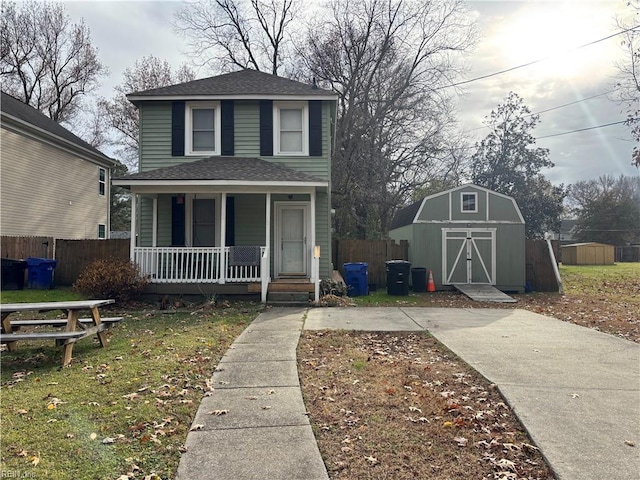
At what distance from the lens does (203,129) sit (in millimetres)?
13961

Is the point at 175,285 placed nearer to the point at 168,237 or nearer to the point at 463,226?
the point at 168,237

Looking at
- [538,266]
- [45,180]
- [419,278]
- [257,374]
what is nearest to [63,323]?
[257,374]

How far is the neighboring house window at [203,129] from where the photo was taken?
13812mm

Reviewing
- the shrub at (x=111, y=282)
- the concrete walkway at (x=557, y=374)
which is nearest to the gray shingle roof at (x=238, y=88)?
the shrub at (x=111, y=282)

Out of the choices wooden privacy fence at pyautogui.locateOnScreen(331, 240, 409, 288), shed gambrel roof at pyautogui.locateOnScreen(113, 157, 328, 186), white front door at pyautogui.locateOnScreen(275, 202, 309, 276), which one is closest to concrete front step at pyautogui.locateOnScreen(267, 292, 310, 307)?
white front door at pyautogui.locateOnScreen(275, 202, 309, 276)

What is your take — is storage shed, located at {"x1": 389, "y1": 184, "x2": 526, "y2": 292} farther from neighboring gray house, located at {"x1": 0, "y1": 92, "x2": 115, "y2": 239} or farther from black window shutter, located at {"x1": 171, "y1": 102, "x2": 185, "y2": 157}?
neighboring gray house, located at {"x1": 0, "y1": 92, "x2": 115, "y2": 239}

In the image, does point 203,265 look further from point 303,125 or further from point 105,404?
point 105,404

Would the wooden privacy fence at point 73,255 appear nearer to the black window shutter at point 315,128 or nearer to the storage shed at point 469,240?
the black window shutter at point 315,128

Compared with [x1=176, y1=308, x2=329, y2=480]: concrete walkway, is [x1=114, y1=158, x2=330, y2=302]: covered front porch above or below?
above

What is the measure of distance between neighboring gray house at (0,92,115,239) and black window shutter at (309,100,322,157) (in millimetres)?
11362

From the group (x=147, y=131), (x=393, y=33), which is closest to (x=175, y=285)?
(x=147, y=131)

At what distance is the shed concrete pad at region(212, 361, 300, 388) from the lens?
4902 millimetres

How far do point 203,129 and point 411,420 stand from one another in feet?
39.8

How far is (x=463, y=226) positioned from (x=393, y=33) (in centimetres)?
1465
